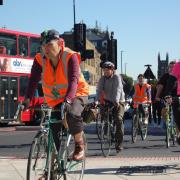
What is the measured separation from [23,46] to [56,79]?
19501 mm

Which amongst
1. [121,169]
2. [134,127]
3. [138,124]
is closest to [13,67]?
[138,124]

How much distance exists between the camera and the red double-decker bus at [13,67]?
24.2 m

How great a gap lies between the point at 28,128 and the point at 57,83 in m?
16.1

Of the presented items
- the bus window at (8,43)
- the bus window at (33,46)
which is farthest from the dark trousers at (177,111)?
the bus window at (33,46)

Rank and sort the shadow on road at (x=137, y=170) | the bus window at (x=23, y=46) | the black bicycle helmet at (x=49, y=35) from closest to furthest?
the black bicycle helmet at (x=49, y=35) → the shadow on road at (x=137, y=170) → the bus window at (x=23, y=46)

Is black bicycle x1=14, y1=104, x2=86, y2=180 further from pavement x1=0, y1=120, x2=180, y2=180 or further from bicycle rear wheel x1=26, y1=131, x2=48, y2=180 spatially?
pavement x1=0, y1=120, x2=180, y2=180

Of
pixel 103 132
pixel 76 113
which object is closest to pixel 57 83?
pixel 76 113

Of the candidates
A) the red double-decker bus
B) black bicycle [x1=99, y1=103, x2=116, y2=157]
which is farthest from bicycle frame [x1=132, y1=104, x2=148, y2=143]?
the red double-decker bus

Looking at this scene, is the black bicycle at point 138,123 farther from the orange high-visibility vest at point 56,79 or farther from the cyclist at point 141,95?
the orange high-visibility vest at point 56,79

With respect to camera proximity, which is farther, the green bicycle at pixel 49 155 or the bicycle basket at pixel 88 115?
Result: the bicycle basket at pixel 88 115

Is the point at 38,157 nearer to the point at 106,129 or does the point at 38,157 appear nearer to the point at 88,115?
the point at 88,115

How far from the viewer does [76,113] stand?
19.4ft

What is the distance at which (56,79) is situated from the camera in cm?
598

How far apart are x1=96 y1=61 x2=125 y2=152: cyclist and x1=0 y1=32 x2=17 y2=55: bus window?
13545 mm
